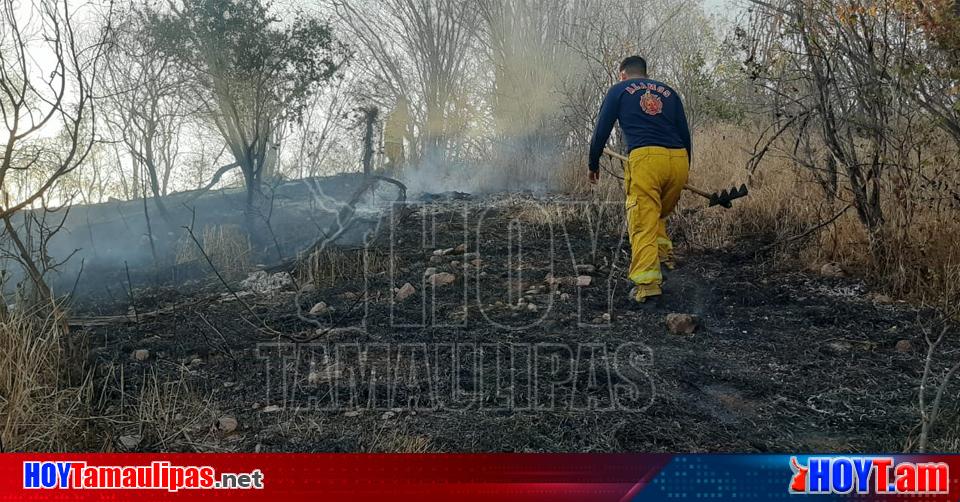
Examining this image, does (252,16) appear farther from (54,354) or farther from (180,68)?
(54,354)

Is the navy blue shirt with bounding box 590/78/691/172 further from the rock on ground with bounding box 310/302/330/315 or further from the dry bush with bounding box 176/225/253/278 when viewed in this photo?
the dry bush with bounding box 176/225/253/278

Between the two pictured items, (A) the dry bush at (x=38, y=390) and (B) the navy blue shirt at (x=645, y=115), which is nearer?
(A) the dry bush at (x=38, y=390)

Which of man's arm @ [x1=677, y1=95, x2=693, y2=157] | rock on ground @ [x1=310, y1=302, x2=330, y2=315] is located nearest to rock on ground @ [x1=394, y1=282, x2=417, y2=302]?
rock on ground @ [x1=310, y1=302, x2=330, y2=315]

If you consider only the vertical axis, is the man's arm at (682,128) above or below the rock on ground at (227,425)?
above

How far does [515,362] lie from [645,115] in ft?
6.61

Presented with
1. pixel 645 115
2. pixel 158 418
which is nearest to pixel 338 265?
pixel 645 115

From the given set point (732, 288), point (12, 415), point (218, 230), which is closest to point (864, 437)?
point (732, 288)

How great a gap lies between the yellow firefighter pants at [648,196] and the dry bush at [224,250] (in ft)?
10.9

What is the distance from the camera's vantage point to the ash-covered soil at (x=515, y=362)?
251cm

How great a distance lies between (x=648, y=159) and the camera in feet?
14.0

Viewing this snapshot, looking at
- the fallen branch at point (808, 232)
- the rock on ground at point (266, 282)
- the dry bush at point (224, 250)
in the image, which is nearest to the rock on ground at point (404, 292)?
the rock on ground at point (266, 282)

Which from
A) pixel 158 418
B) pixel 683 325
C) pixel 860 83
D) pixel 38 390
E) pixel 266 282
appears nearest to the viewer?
pixel 158 418

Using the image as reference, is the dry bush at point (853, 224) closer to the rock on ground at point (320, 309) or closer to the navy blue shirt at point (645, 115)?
the navy blue shirt at point (645, 115)

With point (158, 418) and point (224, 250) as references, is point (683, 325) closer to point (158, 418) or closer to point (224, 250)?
point (158, 418)
